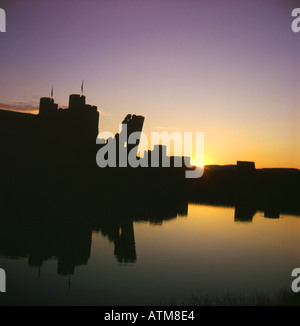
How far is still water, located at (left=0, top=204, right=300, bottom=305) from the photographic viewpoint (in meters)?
8.60

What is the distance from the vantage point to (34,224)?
1841 cm

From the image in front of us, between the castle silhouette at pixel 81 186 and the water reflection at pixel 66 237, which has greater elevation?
the castle silhouette at pixel 81 186

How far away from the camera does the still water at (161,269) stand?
8.60 meters

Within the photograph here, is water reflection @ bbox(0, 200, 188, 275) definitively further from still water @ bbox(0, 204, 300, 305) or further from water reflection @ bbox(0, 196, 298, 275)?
still water @ bbox(0, 204, 300, 305)

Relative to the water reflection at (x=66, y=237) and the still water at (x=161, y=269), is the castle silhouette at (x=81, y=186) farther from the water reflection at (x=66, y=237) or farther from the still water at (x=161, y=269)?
the still water at (x=161, y=269)

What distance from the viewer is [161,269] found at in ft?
36.9

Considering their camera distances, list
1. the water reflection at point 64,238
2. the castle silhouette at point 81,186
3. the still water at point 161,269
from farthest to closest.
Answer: the castle silhouette at point 81,186 < the water reflection at point 64,238 < the still water at point 161,269

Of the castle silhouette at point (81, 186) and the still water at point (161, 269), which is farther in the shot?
the castle silhouette at point (81, 186)

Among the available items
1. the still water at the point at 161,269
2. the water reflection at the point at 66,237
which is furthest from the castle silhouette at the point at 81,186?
the still water at the point at 161,269

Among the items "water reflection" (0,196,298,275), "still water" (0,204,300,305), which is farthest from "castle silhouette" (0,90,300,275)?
"still water" (0,204,300,305)

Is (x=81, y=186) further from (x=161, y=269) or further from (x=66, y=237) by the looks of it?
(x=161, y=269)

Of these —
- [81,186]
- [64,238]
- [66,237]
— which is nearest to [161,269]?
[64,238]

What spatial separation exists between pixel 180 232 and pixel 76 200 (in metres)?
13.9
